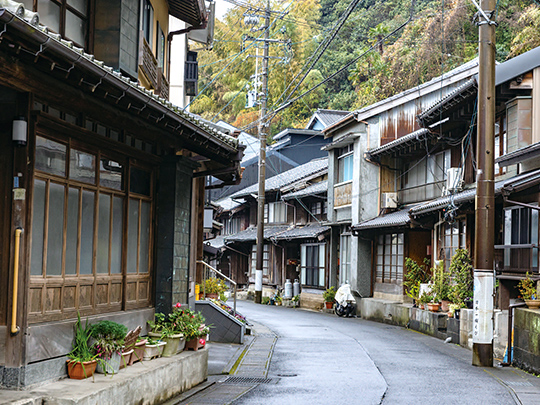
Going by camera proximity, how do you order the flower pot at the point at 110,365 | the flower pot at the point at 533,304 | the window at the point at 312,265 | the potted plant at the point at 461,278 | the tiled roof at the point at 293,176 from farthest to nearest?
1. the tiled roof at the point at 293,176
2. the window at the point at 312,265
3. the potted plant at the point at 461,278
4. the flower pot at the point at 533,304
5. the flower pot at the point at 110,365

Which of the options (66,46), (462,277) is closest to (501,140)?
(462,277)

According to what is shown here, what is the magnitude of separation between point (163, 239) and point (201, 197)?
28.4ft

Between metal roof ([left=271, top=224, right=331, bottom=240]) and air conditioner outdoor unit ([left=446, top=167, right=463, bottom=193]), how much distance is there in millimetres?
13588

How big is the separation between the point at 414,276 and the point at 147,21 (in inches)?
634

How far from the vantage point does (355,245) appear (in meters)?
32.9

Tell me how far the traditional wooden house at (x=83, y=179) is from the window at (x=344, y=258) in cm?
2103

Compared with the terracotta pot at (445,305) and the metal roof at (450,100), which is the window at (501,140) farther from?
the terracotta pot at (445,305)

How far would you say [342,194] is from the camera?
35281 millimetres

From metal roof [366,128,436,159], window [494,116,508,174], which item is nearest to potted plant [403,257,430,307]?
metal roof [366,128,436,159]

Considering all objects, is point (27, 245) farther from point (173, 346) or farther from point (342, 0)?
point (342, 0)

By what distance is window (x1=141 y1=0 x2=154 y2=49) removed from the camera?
14695mm

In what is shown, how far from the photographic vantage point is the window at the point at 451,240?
2317 centimetres

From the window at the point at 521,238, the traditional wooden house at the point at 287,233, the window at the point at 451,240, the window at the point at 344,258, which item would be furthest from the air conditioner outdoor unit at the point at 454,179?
the traditional wooden house at the point at 287,233

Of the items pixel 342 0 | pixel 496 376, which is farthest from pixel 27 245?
pixel 342 0
